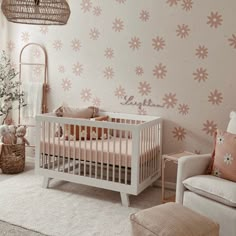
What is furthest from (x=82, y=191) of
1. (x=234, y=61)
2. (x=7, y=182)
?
(x=234, y=61)

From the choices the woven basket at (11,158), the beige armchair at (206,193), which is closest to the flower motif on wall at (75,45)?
the woven basket at (11,158)

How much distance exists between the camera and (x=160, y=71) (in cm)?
381

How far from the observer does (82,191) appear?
12.1 feet

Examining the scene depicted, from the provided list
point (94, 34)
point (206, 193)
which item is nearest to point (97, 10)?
point (94, 34)

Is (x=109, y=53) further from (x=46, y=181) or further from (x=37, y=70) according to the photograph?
(x=46, y=181)

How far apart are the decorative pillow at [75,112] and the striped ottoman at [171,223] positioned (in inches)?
74.7

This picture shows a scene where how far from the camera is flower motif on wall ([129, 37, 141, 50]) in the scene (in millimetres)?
3893

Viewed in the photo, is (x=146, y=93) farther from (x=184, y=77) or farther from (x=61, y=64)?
(x=61, y=64)

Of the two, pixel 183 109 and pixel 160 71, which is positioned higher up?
pixel 160 71

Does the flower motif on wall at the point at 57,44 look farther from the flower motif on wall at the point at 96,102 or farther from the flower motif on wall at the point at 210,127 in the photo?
the flower motif on wall at the point at 210,127

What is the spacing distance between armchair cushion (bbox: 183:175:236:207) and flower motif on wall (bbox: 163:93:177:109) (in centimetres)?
113

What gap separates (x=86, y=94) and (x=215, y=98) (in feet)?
4.78

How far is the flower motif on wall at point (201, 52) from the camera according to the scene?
141 inches

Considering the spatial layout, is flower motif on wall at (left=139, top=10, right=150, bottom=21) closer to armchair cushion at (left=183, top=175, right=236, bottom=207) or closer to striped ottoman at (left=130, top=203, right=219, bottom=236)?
armchair cushion at (left=183, top=175, right=236, bottom=207)
